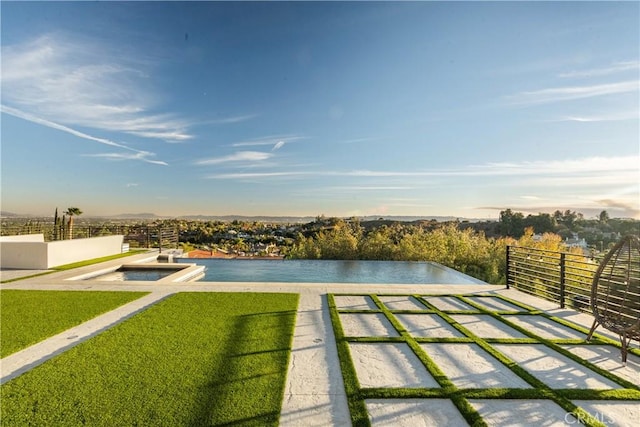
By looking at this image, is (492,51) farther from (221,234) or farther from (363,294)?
(221,234)

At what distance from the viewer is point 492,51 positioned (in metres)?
8.87

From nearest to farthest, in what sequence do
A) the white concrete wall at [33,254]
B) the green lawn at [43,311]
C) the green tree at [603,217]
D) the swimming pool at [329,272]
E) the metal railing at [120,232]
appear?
the green lawn at [43,311], the swimming pool at [329,272], the white concrete wall at [33,254], the metal railing at [120,232], the green tree at [603,217]

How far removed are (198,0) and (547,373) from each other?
12.9 meters

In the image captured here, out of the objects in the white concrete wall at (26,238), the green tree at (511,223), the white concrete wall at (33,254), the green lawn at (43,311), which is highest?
the green tree at (511,223)

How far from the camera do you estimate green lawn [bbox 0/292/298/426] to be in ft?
7.98

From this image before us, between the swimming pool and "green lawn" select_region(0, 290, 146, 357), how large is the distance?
11.1ft

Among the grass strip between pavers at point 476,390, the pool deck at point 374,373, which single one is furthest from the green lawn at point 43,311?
the grass strip between pavers at point 476,390

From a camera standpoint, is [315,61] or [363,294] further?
[315,61]

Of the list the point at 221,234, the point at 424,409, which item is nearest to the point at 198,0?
the point at 424,409

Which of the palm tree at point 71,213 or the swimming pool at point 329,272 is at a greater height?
the palm tree at point 71,213
